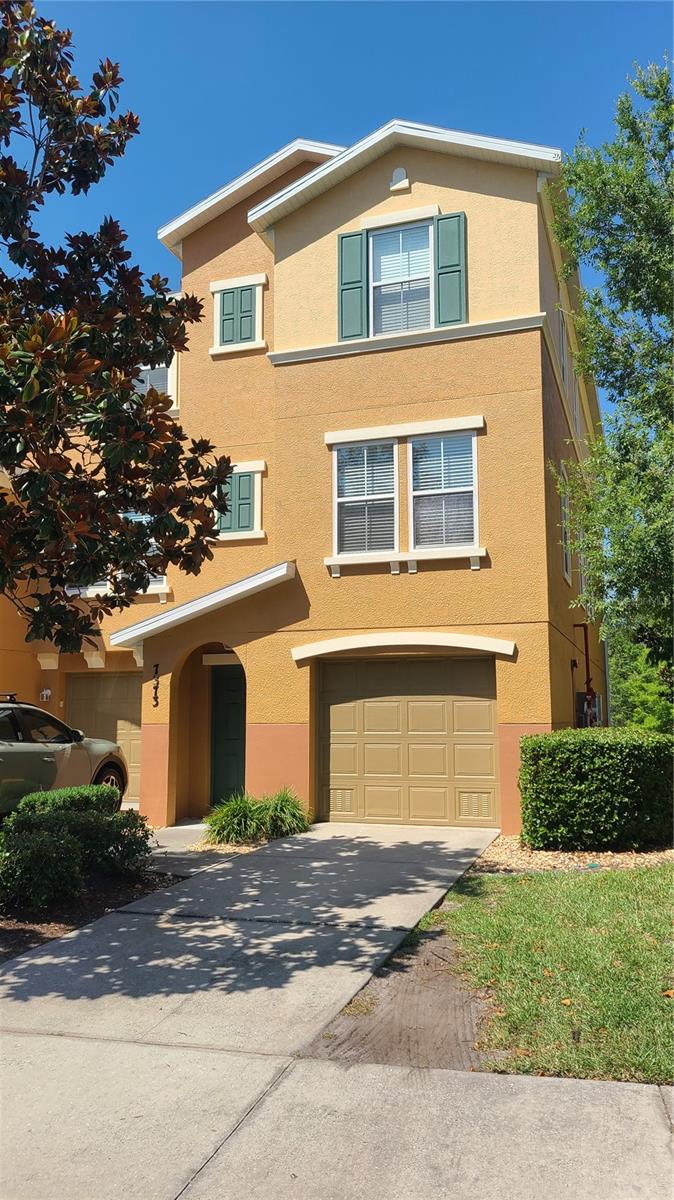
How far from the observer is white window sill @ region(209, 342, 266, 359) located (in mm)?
15500

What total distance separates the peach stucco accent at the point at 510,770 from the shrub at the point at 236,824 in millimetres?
3240

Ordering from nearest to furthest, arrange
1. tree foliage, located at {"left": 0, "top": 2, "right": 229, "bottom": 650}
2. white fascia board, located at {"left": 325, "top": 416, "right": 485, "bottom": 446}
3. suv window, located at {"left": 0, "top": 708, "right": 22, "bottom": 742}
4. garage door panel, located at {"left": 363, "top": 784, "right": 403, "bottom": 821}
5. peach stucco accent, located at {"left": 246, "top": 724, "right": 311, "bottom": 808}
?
tree foliage, located at {"left": 0, "top": 2, "right": 229, "bottom": 650}
suv window, located at {"left": 0, "top": 708, "right": 22, "bottom": 742}
white fascia board, located at {"left": 325, "top": 416, "right": 485, "bottom": 446}
garage door panel, located at {"left": 363, "top": 784, "right": 403, "bottom": 821}
peach stucco accent, located at {"left": 246, "top": 724, "right": 311, "bottom": 808}

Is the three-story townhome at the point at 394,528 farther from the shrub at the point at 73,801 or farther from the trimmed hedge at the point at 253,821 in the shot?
the shrub at the point at 73,801

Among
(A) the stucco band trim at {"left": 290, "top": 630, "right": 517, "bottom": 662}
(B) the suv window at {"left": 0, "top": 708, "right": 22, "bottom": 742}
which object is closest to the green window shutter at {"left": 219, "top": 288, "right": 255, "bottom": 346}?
(A) the stucco band trim at {"left": 290, "top": 630, "right": 517, "bottom": 662}

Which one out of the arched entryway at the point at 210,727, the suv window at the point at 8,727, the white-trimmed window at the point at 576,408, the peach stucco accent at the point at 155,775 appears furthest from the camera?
the white-trimmed window at the point at 576,408

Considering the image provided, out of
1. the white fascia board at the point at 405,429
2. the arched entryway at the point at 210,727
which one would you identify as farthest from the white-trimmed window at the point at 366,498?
the arched entryway at the point at 210,727

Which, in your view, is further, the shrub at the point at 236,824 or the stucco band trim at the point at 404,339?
the stucco band trim at the point at 404,339

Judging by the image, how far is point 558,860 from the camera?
9953mm

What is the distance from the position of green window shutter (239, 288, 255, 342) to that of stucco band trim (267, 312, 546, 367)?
6.02 ft

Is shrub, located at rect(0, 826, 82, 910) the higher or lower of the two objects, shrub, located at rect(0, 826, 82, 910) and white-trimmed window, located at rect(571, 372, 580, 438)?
the lower

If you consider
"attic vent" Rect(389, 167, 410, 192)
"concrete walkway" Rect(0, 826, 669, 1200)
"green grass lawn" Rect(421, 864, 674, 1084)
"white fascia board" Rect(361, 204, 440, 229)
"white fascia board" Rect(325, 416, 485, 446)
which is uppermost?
"attic vent" Rect(389, 167, 410, 192)

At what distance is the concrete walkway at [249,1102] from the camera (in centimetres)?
365

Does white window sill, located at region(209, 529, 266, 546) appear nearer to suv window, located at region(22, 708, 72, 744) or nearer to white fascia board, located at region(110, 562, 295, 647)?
white fascia board, located at region(110, 562, 295, 647)

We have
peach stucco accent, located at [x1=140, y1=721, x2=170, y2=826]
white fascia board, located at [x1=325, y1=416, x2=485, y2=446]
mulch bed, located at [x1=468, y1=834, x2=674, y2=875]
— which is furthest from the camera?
peach stucco accent, located at [x1=140, y1=721, x2=170, y2=826]
